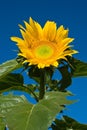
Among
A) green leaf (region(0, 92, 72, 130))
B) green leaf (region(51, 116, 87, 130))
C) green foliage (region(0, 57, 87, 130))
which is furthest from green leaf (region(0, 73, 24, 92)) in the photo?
green leaf (region(51, 116, 87, 130))

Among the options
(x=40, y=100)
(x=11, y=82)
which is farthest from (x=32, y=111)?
(x=11, y=82)

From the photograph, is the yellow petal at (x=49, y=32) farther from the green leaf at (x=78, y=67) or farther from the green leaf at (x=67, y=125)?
the green leaf at (x=67, y=125)

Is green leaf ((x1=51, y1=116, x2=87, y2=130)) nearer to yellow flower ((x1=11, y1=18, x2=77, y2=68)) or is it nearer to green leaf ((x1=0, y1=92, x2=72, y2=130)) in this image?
green leaf ((x1=0, y1=92, x2=72, y2=130))

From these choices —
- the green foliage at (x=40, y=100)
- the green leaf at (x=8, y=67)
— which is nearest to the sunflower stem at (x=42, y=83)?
the green foliage at (x=40, y=100)

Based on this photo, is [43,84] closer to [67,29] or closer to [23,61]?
[23,61]

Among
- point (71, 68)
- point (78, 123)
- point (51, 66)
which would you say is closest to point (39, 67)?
point (51, 66)

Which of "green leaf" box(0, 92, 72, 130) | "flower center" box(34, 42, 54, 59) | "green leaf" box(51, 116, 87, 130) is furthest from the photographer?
"flower center" box(34, 42, 54, 59)

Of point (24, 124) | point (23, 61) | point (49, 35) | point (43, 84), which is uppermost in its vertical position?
point (49, 35)
